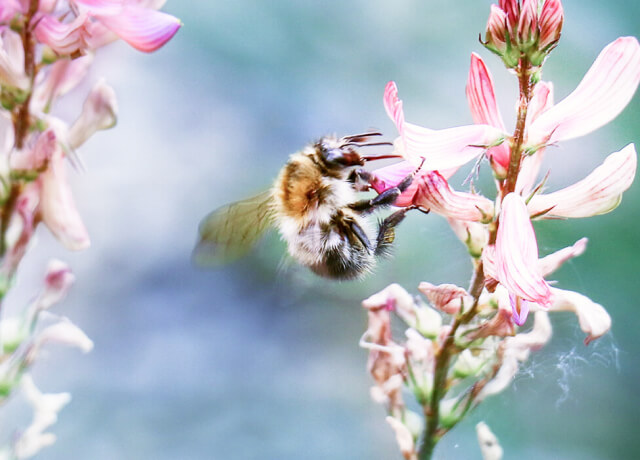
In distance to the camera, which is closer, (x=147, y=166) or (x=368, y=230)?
(x=368, y=230)

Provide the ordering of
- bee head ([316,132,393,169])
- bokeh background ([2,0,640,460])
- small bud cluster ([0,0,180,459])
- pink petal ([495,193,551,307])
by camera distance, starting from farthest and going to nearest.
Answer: bokeh background ([2,0,640,460])
bee head ([316,132,393,169])
small bud cluster ([0,0,180,459])
pink petal ([495,193,551,307])

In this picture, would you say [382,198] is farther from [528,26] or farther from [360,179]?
[528,26]

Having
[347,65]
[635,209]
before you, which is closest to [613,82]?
[635,209]

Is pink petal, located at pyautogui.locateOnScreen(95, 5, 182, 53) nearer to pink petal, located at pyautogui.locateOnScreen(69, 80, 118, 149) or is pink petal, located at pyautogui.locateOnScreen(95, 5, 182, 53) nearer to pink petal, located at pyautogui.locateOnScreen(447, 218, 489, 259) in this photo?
pink petal, located at pyautogui.locateOnScreen(69, 80, 118, 149)

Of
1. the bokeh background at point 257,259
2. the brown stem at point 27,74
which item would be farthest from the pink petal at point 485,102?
the bokeh background at point 257,259

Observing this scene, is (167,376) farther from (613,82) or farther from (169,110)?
(613,82)

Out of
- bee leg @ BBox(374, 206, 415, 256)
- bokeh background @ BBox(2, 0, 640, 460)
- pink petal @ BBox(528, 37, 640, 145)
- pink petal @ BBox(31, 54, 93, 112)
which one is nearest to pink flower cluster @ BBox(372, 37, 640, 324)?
→ pink petal @ BBox(528, 37, 640, 145)
